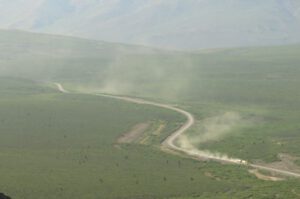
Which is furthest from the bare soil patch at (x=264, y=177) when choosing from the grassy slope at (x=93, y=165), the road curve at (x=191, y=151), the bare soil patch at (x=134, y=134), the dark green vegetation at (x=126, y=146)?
the bare soil patch at (x=134, y=134)

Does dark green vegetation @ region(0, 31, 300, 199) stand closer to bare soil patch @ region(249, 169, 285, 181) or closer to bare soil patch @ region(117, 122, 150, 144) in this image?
bare soil patch @ region(249, 169, 285, 181)

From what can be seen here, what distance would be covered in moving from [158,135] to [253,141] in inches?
616

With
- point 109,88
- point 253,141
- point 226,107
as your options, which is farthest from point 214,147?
point 109,88

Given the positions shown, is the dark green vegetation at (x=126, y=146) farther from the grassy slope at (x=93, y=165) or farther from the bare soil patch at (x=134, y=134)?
the bare soil patch at (x=134, y=134)

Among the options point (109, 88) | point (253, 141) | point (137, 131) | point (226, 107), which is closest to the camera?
point (253, 141)

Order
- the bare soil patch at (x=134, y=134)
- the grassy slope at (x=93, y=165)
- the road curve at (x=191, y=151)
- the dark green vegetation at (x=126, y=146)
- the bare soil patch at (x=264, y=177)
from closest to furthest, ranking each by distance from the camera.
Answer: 1. the grassy slope at (x=93, y=165)
2. the dark green vegetation at (x=126, y=146)
3. the bare soil patch at (x=264, y=177)
4. the road curve at (x=191, y=151)
5. the bare soil patch at (x=134, y=134)

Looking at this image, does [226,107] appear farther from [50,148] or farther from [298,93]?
[50,148]

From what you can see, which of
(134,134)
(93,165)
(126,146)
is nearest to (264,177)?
(93,165)

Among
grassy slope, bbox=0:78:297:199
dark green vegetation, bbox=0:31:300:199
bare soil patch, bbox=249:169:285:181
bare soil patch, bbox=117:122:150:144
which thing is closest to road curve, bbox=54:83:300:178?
dark green vegetation, bbox=0:31:300:199

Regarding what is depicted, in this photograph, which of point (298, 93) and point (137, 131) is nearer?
point (137, 131)

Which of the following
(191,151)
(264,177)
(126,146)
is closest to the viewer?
(264,177)

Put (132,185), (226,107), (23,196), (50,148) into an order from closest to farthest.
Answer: (23,196) → (132,185) → (50,148) → (226,107)

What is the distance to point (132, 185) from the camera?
235 feet

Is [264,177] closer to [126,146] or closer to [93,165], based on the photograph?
[93,165]
